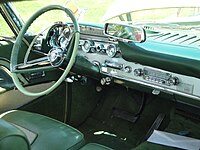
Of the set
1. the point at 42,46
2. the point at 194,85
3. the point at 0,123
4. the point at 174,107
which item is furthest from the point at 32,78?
the point at 0,123

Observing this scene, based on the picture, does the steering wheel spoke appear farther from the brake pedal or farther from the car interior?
the brake pedal

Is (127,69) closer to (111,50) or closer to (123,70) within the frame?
(123,70)

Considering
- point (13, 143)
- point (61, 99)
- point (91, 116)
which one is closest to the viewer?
point (13, 143)

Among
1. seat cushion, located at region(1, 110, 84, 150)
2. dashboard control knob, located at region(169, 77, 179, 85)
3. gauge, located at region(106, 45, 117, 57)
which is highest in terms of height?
gauge, located at region(106, 45, 117, 57)

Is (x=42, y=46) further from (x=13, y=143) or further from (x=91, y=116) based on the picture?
(x=13, y=143)

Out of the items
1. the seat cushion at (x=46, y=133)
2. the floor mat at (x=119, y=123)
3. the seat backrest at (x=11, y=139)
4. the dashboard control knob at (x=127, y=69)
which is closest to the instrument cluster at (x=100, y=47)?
the dashboard control knob at (x=127, y=69)

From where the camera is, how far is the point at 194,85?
2.09 metres

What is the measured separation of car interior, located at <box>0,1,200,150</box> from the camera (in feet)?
6.72

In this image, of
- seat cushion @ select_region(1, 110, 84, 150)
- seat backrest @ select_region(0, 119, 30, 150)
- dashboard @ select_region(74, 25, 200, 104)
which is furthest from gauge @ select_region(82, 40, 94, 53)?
seat backrest @ select_region(0, 119, 30, 150)

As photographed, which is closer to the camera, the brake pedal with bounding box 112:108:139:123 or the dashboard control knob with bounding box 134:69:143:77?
the dashboard control knob with bounding box 134:69:143:77

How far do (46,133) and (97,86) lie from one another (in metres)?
1.41

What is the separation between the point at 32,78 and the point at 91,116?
794mm

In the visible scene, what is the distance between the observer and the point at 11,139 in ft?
3.82

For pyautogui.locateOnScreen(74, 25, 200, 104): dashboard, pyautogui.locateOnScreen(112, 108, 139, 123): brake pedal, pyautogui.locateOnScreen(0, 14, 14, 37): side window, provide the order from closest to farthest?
1. pyautogui.locateOnScreen(74, 25, 200, 104): dashboard
2. pyautogui.locateOnScreen(0, 14, 14, 37): side window
3. pyautogui.locateOnScreen(112, 108, 139, 123): brake pedal
